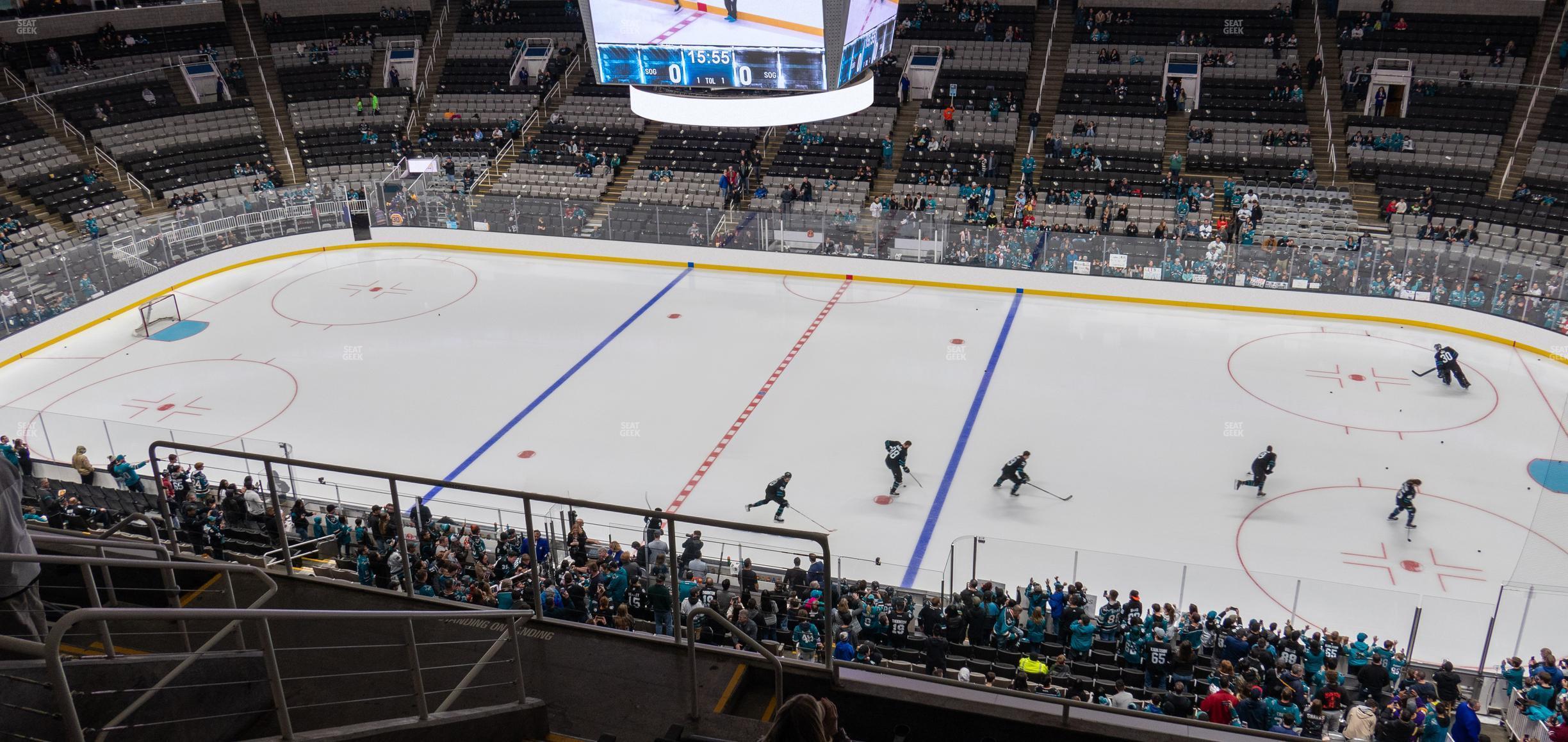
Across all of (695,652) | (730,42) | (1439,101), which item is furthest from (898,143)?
(695,652)

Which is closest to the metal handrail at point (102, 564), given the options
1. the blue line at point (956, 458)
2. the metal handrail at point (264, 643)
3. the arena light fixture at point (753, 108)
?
the metal handrail at point (264, 643)

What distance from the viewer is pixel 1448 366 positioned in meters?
19.3

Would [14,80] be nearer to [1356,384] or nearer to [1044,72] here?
[1044,72]

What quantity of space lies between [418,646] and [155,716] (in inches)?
60.2

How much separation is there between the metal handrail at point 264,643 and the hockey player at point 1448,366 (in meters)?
18.6

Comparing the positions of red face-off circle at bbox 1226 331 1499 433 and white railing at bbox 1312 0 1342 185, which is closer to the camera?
red face-off circle at bbox 1226 331 1499 433

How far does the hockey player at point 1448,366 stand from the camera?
19219mm

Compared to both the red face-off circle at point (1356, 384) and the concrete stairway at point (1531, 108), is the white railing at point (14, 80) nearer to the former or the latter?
the red face-off circle at point (1356, 384)

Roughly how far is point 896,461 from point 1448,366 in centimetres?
1071

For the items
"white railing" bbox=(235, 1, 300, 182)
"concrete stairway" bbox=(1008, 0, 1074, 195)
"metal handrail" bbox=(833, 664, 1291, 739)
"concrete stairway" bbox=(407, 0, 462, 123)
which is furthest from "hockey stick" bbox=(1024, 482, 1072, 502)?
"concrete stairway" bbox=(407, 0, 462, 123)

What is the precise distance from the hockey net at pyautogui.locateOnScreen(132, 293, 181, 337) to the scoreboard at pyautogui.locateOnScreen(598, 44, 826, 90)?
13.4 metres

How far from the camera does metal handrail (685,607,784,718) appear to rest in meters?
5.06

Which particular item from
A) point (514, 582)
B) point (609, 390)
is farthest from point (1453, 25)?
point (514, 582)

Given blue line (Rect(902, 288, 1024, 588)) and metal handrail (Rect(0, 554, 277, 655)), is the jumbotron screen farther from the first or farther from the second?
metal handrail (Rect(0, 554, 277, 655))
